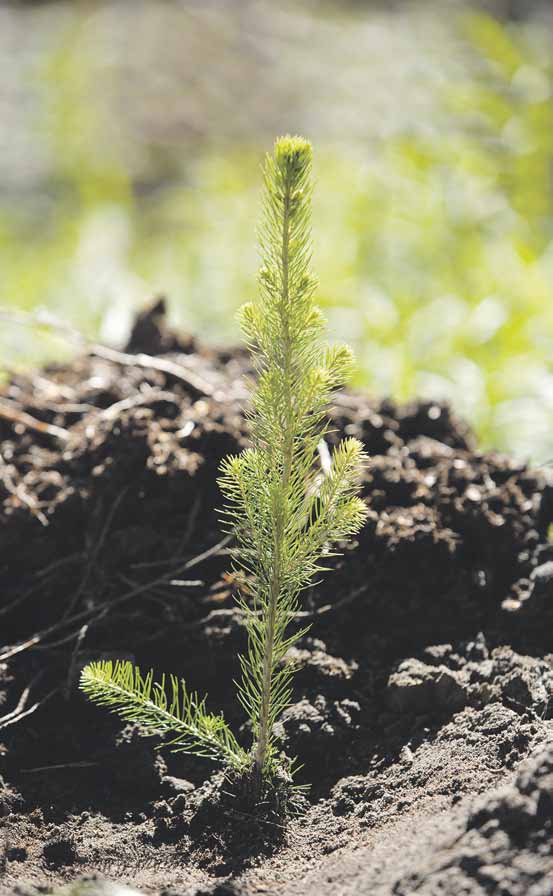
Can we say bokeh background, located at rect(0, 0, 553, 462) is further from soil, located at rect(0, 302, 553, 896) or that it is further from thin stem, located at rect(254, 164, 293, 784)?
thin stem, located at rect(254, 164, 293, 784)

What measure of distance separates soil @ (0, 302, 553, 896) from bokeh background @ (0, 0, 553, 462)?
51 centimetres

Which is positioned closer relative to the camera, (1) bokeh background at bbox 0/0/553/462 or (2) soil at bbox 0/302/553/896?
(2) soil at bbox 0/302/553/896

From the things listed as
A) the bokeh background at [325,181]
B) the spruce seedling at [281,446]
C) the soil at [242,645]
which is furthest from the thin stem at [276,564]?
the bokeh background at [325,181]

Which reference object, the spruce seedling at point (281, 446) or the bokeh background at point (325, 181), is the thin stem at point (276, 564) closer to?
the spruce seedling at point (281, 446)

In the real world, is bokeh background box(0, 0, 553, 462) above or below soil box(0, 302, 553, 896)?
above

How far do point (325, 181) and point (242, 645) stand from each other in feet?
15.8

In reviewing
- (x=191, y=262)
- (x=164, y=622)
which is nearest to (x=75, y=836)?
(x=164, y=622)

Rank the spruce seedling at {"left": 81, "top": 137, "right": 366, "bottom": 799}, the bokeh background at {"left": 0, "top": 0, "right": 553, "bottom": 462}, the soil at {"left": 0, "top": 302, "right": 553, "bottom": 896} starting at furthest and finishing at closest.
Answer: the bokeh background at {"left": 0, "top": 0, "right": 553, "bottom": 462}, the soil at {"left": 0, "top": 302, "right": 553, "bottom": 896}, the spruce seedling at {"left": 81, "top": 137, "right": 366, "bottom": 799}

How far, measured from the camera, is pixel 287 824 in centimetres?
185

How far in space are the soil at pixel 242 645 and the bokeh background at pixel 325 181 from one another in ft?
1.69

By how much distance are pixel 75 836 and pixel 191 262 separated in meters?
4.66

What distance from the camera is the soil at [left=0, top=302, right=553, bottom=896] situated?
1694 millimetres

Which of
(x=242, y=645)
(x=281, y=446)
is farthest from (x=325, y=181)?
(x=281, y=446)

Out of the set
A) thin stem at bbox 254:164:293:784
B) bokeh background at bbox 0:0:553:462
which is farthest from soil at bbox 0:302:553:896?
bokeh background at bbox 0:0:553:462
